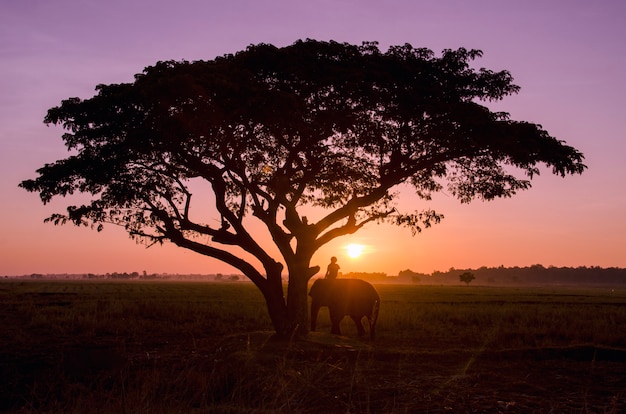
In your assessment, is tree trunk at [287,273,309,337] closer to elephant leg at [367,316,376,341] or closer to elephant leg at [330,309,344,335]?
elephant leg at [330,309,344,335]

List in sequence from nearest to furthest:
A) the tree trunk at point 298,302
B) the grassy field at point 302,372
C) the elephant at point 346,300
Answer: the grassy field at point 302,372 → the tree trunk at point 298,302 → the elephant at point 346,300

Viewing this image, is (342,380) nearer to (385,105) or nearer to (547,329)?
(385,105)

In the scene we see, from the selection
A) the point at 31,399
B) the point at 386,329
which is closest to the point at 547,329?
the point at 386,329

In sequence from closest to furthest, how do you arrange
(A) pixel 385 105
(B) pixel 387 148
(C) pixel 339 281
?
(A) pixel 385 105 → (B) pixel 387 148 → (C) pixel 339 281

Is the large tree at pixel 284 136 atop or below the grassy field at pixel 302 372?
atop

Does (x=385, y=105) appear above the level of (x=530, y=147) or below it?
above

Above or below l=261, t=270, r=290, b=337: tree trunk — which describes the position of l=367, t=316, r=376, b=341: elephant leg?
below

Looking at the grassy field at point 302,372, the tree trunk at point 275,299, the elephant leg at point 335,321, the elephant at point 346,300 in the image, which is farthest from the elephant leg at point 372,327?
the tree trunk at point 275,299

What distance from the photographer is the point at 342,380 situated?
10922 mm

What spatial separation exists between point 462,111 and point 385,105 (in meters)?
2.20

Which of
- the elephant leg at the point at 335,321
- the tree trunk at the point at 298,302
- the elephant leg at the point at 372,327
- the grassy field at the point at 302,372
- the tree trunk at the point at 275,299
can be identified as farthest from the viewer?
the elephant leg at the point at 335,321

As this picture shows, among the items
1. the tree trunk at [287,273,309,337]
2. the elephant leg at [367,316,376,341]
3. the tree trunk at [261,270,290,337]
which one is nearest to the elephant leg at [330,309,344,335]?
the elephant leg at [367,316,376,341]

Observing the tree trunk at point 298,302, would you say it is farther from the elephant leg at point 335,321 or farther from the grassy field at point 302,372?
the elephant leg at point 335,321

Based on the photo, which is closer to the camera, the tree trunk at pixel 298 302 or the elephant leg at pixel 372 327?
the tree trunk at pixel 298 302
